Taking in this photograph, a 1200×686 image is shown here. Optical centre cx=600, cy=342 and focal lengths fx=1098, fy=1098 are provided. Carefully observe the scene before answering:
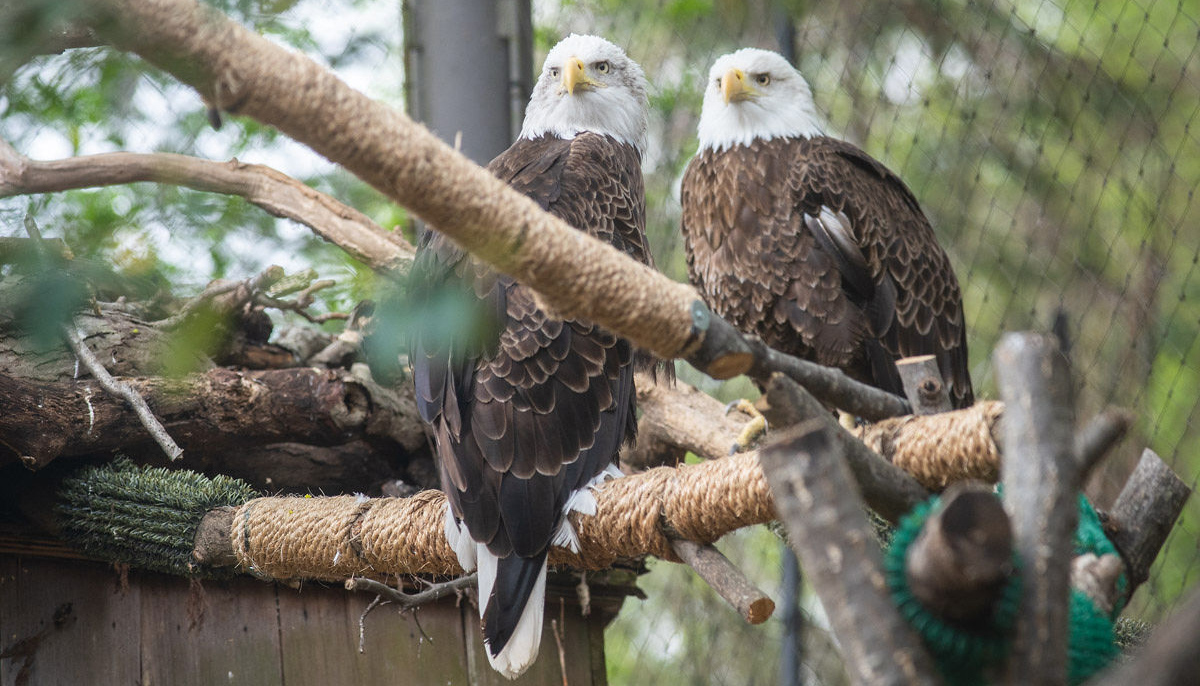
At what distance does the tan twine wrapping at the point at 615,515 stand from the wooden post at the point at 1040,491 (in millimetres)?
355

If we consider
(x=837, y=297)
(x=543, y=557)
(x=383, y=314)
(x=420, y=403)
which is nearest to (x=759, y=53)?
(x=837, y=297)

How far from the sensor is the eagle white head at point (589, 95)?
9.89 ft

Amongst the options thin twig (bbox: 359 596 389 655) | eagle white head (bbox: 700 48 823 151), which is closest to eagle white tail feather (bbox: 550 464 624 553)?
thin twig (bbox: 359 596 389 655)

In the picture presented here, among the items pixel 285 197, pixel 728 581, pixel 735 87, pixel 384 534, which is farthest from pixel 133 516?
pixel 735 87

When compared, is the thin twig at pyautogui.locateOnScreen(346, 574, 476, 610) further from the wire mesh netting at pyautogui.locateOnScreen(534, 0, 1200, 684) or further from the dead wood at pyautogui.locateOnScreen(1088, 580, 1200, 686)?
the wire mesh netting at pyautogui.locateOnScreen(534, 0, 1200, 684)

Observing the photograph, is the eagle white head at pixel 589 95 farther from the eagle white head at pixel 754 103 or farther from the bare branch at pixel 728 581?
Result: the bare branch at pixel 728 581

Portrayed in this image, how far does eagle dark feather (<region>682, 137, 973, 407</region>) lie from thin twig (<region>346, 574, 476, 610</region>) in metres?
1.06

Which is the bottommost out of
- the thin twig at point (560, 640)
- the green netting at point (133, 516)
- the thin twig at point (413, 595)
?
the thin twig at point (560, 640)

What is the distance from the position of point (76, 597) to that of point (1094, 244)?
15.3 feet

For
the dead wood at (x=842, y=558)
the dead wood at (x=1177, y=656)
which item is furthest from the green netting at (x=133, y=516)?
the dead wood at (x=1177, y=656)

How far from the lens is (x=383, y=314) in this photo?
1313 millimetres

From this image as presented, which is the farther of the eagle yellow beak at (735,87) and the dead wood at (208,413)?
the eagle yellow beak at (735,87)

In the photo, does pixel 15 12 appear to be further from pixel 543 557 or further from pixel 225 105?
pixel 543 557

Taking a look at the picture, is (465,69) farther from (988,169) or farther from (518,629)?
(988,169)
